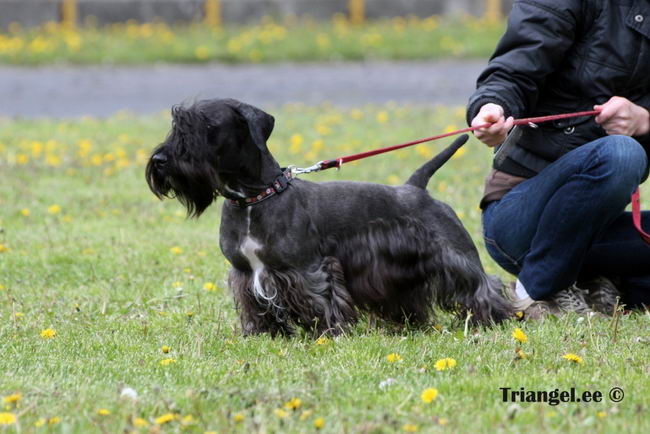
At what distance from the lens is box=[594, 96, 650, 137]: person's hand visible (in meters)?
4.65

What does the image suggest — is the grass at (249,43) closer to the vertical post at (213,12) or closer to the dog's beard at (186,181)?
the vertical post at (213,12)

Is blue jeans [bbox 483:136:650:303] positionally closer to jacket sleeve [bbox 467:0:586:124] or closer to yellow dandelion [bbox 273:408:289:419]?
jacket sleeve [bbox 467:0:586:124]

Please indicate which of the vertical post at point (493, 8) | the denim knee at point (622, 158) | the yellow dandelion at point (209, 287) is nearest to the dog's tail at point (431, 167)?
the denim knee at point (622, 158)

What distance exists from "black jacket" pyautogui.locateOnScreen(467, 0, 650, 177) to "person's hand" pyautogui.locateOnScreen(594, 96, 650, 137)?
91mm

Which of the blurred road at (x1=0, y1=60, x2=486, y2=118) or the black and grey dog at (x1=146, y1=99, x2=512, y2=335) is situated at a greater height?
the black and grey dog at (x1=146, y1=99, x2=512, y2=335)

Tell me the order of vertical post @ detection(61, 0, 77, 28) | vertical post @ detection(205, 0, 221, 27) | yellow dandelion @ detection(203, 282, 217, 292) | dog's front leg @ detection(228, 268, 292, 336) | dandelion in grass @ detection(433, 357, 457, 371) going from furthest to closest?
vertical post @ detection(205, 0, 221, 27) → vertical post @ detection(61, 0, 77, 28) → yellow dandelion @ detection(203, 282, 217, 292) → dog's front leg @ detection(228, 268, 292, 336) → dandelion in grass @ detection(433, 357, 457, 371)

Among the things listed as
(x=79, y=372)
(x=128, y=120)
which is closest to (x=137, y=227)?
(x=79, y=372)

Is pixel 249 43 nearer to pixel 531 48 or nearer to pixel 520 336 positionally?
pixel 531 48

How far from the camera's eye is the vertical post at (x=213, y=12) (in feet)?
63.5

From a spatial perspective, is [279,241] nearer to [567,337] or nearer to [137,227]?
[567,337]

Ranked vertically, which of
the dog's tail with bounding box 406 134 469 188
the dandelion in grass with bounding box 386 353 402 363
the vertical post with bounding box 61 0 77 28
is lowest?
the vertical post with bounding box 61 0 77 28

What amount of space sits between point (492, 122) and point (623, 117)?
2.26 feet

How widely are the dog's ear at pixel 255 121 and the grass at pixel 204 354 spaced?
33.8 inches

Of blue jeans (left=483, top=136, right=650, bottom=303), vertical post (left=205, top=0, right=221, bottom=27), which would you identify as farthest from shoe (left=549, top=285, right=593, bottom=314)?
vertical post (left=205, top=0, right=221, bottom=27)
